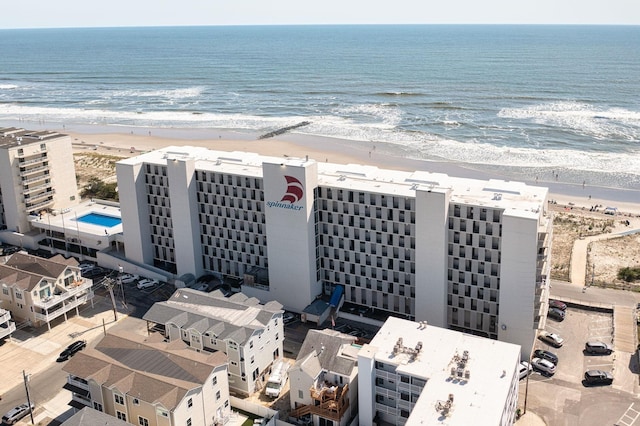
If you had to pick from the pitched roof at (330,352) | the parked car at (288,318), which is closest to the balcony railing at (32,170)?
the parked car at (288,318)

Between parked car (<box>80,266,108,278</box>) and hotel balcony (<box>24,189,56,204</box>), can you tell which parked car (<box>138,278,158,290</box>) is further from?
hotel balcony (<box>24,189,56,204</box>)

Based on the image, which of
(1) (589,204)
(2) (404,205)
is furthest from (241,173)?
(1) (589,204)

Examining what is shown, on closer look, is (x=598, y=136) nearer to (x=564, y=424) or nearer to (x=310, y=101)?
(x=310, y=101)

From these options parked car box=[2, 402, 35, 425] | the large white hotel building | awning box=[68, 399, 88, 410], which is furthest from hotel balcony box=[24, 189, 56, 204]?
awning box=[68, 399, 88, 410]

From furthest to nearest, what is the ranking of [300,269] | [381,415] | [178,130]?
[178,130]
[300,269]
[381,415]

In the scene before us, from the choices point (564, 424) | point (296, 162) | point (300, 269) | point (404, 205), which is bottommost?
point (564, 424)

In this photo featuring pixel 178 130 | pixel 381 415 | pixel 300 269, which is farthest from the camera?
pixel 178 130
